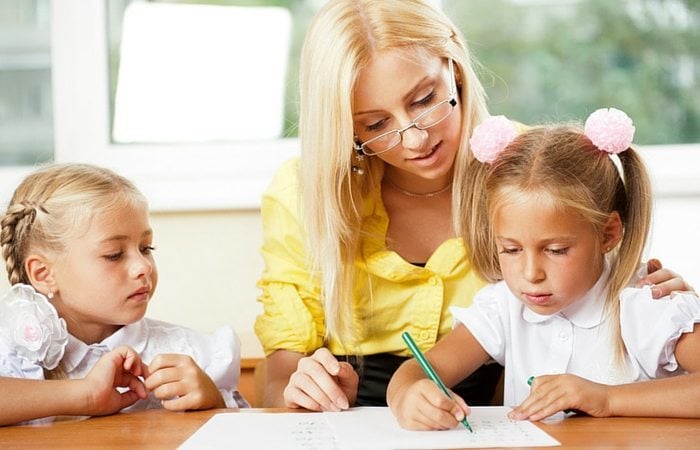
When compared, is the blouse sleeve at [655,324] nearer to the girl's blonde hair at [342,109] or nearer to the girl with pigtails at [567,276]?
the girl with pigtails at [567,276]

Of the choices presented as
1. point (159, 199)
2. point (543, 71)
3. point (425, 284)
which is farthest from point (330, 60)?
point (543, 71)

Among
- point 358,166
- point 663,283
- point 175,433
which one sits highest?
point 358,166

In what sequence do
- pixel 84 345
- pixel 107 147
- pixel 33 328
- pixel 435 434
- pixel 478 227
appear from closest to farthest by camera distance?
pixel 435 434, pixel 33 328, pixel 84 345, pixel 478 227, pixel 107 147

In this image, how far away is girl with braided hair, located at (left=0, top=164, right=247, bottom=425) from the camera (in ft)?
5.08

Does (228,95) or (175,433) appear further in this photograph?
(228,95)

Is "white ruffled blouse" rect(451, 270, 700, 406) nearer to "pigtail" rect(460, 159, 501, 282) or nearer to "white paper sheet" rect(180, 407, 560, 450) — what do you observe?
"pigtail" rect(460, 159, 501, 282)

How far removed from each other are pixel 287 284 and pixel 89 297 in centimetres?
41

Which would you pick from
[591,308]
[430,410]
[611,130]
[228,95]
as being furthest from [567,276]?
[228,95]

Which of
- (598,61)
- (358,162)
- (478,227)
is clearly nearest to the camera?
(478,227)

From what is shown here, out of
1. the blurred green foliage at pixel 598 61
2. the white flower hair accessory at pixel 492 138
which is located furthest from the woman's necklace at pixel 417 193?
the blurred green foliage at pixel 598 61

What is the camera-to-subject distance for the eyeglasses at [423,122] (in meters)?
1.72

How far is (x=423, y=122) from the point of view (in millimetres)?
1725

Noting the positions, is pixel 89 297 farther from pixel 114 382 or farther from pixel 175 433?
pixel 175 433

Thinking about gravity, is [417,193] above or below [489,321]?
above
